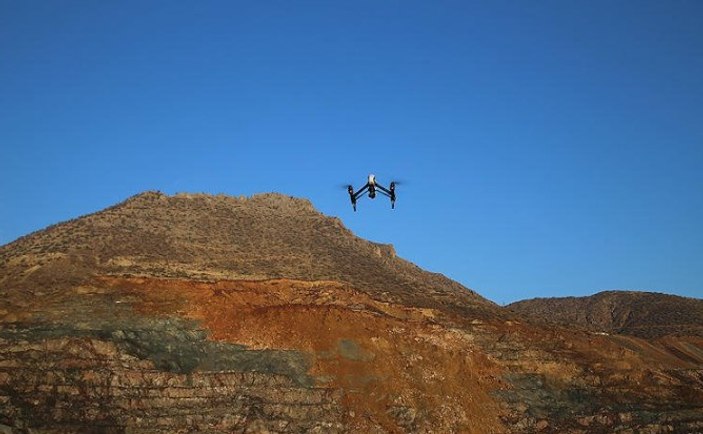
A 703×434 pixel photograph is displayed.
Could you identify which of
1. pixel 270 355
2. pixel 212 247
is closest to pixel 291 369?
pixel 270 355

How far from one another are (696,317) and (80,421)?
70.0m

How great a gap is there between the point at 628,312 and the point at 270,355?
64847 millimetres

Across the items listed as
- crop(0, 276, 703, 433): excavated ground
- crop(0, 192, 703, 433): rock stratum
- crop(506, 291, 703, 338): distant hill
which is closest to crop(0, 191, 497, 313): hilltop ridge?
crop(0, 192, 703, 433): rock stratum

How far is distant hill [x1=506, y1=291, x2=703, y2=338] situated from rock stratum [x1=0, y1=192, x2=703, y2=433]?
61.0ft

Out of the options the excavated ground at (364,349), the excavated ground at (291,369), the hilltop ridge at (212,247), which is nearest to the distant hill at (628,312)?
the hilltop ridge at (212,247)

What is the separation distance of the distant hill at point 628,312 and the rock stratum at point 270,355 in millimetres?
18595

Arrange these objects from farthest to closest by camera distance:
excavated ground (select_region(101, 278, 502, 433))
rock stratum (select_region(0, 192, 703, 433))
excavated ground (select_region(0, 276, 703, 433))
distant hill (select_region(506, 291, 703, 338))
Result: distant hill (select_region(506, 291, 703, 338)), excavated ground (select_region(101, 278, 502, 433)), rock stratum (select_region(0, 192, 703, 433)), excavated ground (select_region(0, 276, 703, 433))

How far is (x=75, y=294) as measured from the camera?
3491 centimetres

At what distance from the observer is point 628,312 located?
83.6 meters

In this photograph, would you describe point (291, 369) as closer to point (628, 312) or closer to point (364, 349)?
point (364, 349)

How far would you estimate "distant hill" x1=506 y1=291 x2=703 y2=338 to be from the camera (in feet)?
230

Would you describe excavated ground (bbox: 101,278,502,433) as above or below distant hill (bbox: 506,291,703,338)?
below

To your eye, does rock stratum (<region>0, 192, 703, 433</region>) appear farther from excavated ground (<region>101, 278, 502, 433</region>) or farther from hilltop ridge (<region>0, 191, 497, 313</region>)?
hilltop ridge (<region>0, 191, 497, 313</region>)

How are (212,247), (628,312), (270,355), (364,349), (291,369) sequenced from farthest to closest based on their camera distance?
(628,312) → (212,247) → (364,349) → (270,355) → (291,369)
